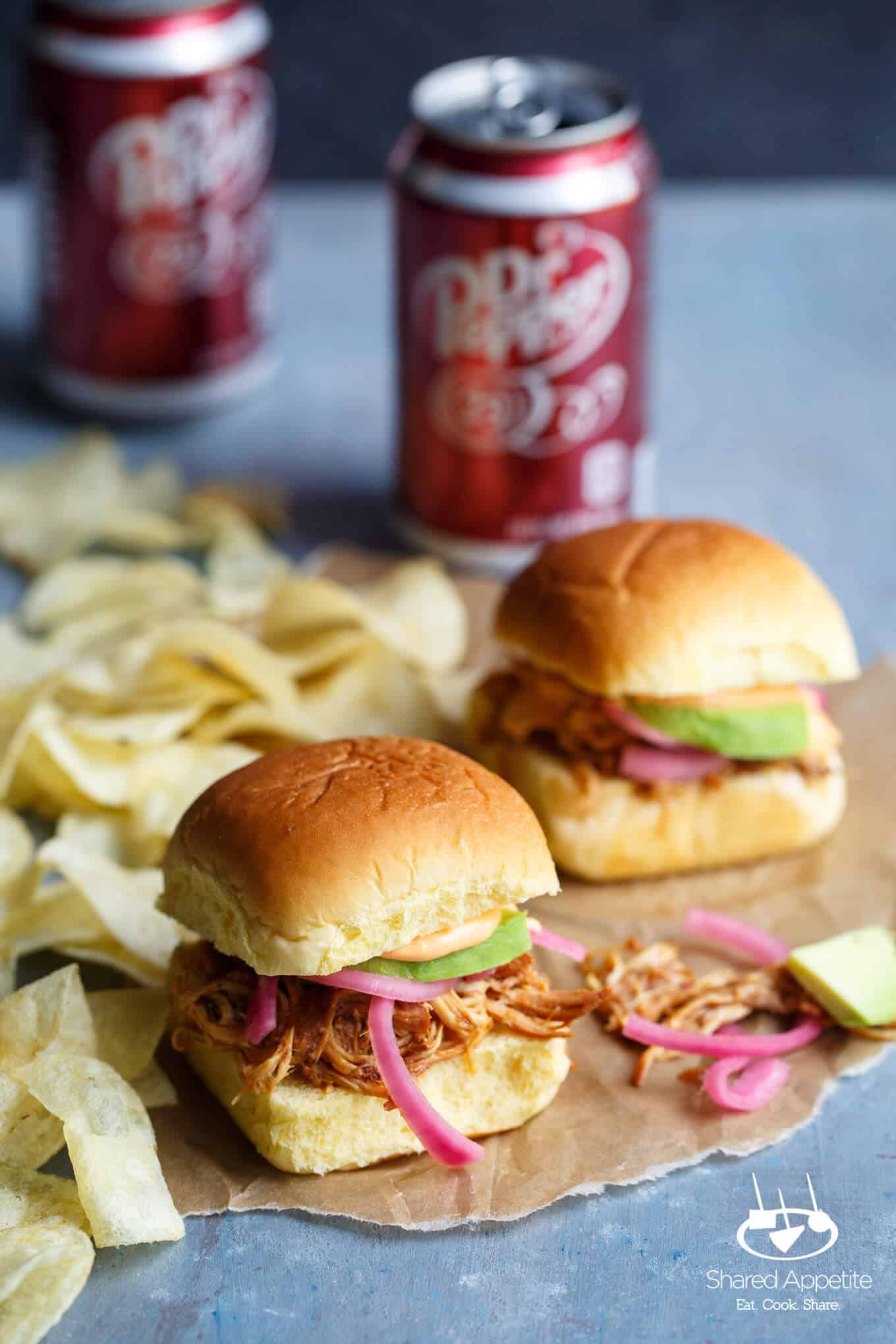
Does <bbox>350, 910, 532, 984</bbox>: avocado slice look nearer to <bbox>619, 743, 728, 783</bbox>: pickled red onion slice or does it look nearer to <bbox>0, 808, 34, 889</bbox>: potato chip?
<bbox>619, 743, 728, 783</bbox>: pickled red onion slice

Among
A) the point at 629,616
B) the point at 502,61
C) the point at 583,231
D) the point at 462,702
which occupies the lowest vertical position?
the point at 462,702

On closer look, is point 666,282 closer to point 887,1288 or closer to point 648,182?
point 648,182

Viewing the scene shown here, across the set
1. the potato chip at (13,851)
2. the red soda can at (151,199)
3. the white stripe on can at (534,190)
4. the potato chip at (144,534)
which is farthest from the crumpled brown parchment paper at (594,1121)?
the red soda can at (151,199)

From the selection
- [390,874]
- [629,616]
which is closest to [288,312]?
[629,616]

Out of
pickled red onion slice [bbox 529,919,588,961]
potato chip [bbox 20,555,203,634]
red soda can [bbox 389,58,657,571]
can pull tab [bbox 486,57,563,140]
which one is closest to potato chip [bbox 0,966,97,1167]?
pickled red onion slice [bbox 529,919,588,961]

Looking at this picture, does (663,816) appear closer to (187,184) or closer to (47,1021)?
(47,1021)

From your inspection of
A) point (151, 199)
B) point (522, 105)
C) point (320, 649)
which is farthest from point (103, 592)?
point (522, 105)

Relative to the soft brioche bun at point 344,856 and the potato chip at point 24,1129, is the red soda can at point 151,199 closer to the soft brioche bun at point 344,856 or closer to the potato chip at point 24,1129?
the soft brioche bun at point 344,856
